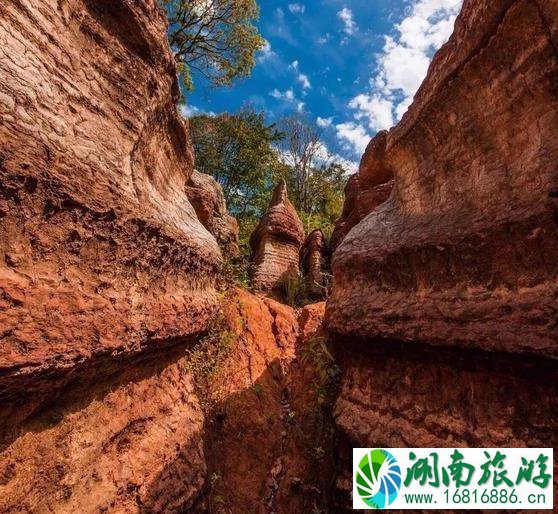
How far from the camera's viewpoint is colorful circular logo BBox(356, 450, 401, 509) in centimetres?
231

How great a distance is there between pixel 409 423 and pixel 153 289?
7.80ft

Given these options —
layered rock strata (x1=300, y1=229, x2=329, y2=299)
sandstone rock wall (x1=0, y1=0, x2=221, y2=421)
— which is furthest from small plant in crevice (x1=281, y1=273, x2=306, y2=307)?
sandstone rock wall (x1=0, y1=0, x2=221, y2=421)

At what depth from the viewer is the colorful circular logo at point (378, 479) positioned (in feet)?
7.59

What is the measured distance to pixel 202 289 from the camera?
417 centimetres

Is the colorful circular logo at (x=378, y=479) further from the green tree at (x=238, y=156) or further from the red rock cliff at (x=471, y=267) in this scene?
the green tree at (x=238, y=156)

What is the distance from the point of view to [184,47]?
12.5m

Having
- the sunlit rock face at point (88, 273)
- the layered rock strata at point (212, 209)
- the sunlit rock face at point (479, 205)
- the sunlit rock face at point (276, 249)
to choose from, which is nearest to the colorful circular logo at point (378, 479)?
the sunlit rock face at point (479, 205)

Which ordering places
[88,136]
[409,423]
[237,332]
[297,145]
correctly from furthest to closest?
[297,145], [237,332], [409,423], [88,136]

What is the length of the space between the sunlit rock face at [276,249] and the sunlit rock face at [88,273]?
22.4ft

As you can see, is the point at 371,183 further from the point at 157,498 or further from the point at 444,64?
the point at 157,498

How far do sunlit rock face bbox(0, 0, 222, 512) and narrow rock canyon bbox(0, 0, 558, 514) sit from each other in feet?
0.05

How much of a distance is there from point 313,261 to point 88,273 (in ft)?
31.1

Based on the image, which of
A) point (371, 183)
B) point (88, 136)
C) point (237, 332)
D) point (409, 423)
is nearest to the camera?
point (88, 136)

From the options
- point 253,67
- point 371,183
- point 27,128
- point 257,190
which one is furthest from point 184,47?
point 27,128
